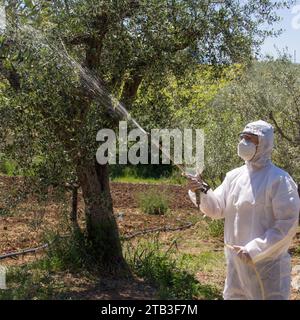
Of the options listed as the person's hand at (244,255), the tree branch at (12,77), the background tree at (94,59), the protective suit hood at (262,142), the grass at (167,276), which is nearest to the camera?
the person's hand at (244,255)

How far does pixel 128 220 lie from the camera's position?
13188 millimetres

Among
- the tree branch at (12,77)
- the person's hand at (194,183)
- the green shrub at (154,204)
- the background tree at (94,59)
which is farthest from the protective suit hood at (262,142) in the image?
the green shrub at (154,204)

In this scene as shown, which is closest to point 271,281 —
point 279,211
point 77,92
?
point 279,211

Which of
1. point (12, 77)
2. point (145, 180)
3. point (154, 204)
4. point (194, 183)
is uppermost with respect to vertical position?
point (12, 77)

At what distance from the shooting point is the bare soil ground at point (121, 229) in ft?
23.6

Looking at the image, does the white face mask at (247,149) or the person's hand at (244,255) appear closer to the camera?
the person's hand at (244,255)

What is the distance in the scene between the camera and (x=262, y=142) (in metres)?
4.75

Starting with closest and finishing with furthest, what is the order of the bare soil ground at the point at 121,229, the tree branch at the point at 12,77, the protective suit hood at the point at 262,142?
the protective suit hood at the point at 262,142, the tree branch at the point at 12,77, the bare soil ground at the point at 121,229

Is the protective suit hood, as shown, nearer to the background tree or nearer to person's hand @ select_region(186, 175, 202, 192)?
person's hand @ select_region(186, 175, 202, 192)

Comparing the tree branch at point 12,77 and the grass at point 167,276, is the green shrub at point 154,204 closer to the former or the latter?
the grass at point 167,276

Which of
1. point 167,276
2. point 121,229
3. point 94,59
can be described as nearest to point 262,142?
point 94,59

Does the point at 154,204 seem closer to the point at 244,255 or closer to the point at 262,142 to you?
the point at 262,142

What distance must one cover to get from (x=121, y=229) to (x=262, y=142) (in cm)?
753
